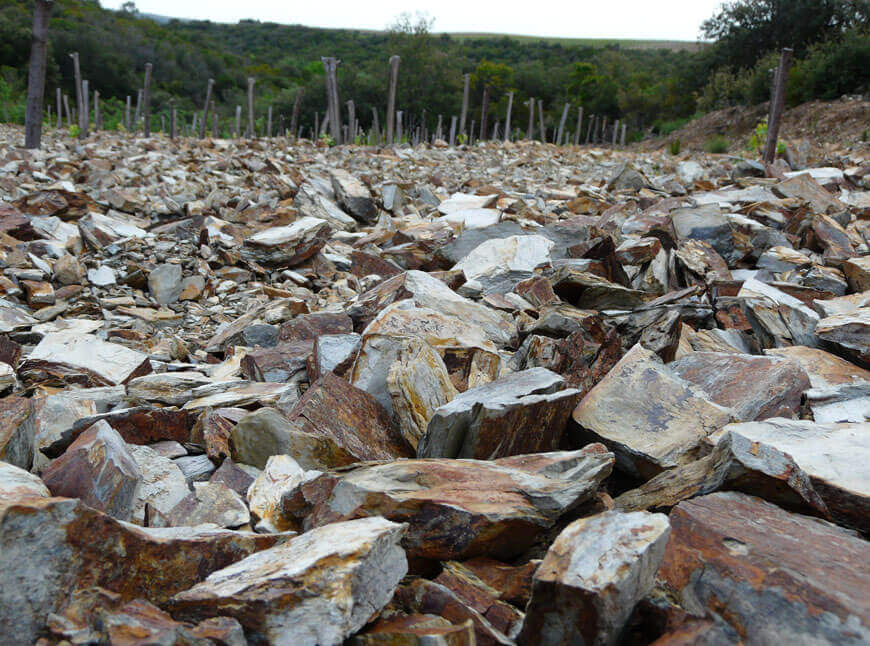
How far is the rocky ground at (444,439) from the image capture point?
1189mm

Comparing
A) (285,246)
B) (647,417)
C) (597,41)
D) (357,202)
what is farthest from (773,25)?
(597,41)

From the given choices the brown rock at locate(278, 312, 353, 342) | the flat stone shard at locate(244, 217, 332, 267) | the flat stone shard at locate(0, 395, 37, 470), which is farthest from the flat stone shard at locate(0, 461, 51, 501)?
the flat stone shard at locate(244, 217, 332, 267)

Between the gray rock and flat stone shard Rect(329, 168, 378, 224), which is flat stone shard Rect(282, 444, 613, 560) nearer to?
the gray rock

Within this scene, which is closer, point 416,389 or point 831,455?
point 831,455

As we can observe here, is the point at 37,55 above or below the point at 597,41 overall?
below

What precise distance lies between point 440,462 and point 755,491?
0.83 m

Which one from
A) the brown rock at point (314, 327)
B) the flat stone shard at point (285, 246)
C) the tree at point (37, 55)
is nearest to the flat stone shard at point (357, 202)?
the flat stone shard at point (285, 246)

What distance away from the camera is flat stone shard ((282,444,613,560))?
1475 mm

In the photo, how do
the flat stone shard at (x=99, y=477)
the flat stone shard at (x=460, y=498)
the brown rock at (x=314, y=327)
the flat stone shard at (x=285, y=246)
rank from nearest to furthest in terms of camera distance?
the flat stone shard at (x=460, y=498)
the flat stone shard at (x=99, y=477)
the brown rock at (x=314, y=327)
the flat stone shard at (x=285, y=246)

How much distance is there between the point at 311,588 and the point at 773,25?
125 feet

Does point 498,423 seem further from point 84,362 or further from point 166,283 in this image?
point 166,283

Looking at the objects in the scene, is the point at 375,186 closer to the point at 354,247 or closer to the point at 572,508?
the point at 354,247

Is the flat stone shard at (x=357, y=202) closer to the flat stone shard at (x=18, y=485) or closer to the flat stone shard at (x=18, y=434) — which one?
A: the flat stone shard at (x=18, y=434)

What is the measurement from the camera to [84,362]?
306cm
